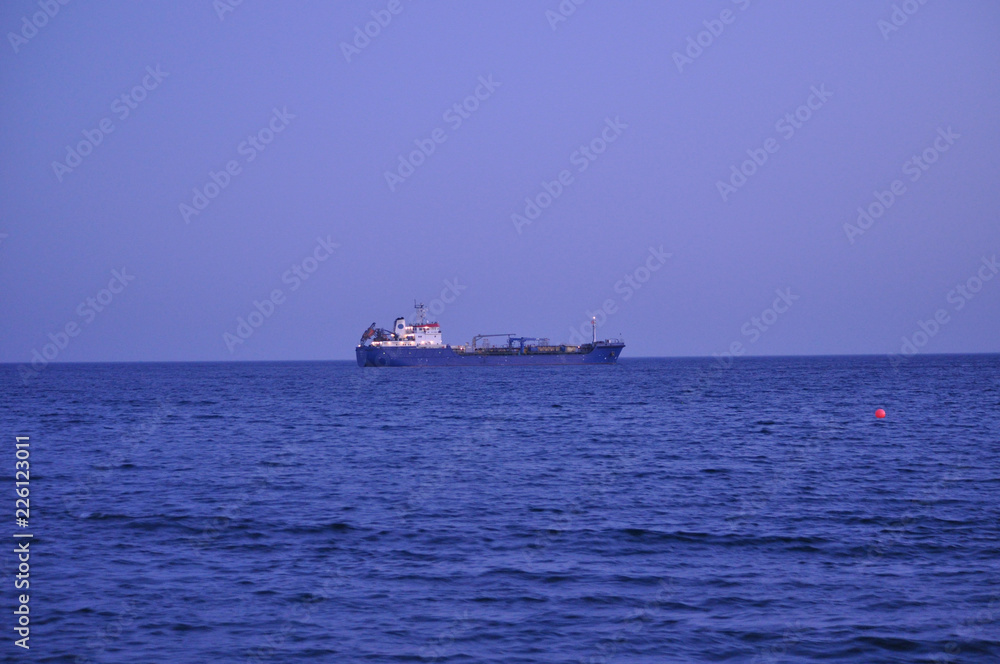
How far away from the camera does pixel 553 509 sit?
20.4 meters

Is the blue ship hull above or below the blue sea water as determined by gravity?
above

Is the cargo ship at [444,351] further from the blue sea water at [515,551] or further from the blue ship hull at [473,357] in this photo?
the blue sea water at [515,551]

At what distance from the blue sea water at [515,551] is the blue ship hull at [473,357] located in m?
100

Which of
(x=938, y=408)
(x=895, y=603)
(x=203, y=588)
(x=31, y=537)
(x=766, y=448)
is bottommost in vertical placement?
(x=895, y=603)

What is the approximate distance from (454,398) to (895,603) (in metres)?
57.8

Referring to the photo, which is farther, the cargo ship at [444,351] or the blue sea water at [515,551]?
the cargo ship at [444,351]

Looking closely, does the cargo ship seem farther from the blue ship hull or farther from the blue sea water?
the blue sea water

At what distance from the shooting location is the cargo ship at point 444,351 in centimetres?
13700

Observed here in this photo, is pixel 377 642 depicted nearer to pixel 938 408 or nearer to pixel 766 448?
pixel 766 448

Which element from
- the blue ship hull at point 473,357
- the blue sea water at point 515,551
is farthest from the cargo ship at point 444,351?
the blue sea water at point 515,551

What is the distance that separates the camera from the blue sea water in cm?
1146

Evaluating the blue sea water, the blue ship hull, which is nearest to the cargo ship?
the blue ship hull

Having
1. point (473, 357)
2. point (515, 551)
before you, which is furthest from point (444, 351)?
point (515, 551)

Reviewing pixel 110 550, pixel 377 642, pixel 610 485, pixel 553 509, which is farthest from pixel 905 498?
pixel 110 550
